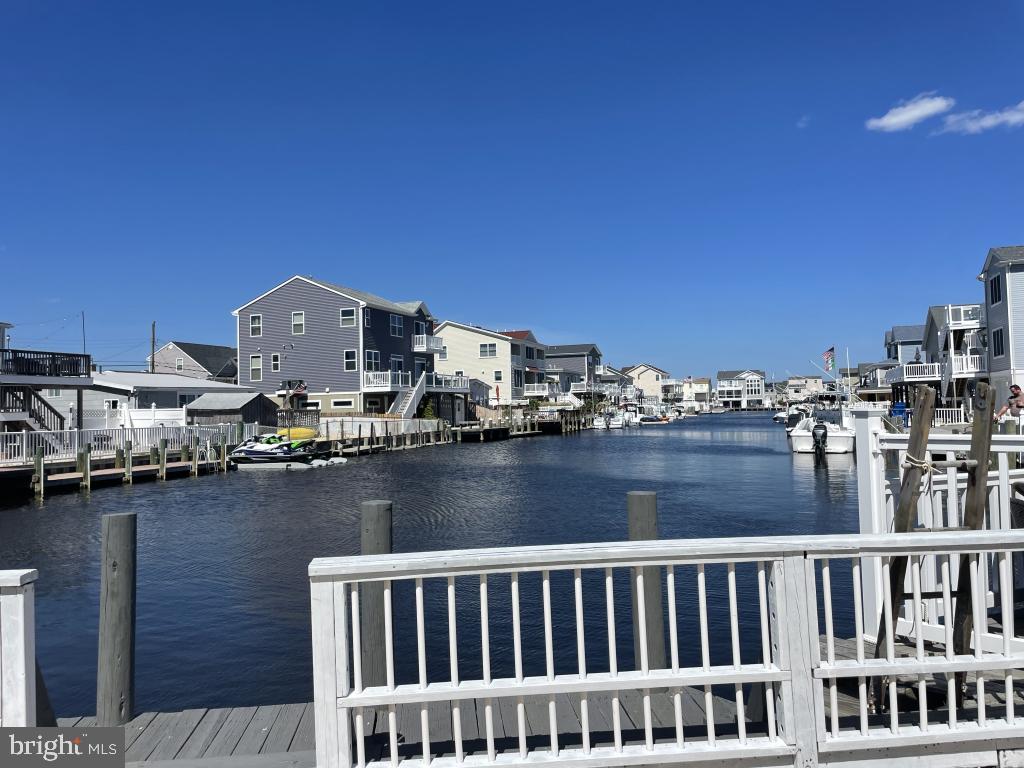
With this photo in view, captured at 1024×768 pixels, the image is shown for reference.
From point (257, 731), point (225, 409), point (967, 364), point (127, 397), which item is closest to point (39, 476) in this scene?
point (225, 409)

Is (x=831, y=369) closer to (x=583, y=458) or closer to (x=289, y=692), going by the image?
(x=583, y=458)

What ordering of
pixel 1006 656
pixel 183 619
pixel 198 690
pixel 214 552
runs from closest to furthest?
pixel 1006 656 < pixel 198 690 < pixel 183 619 < pixel 214 552

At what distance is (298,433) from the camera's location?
4331cm

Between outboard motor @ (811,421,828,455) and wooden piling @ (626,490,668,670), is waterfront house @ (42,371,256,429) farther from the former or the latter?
wooden piling @ (626,490,668,670)

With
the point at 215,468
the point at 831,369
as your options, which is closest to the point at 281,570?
the point at 215,468

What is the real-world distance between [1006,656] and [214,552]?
16210 mm

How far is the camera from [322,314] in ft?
179

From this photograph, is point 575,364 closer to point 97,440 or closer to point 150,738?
point 97,440

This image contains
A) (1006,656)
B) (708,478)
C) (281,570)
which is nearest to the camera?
(1006,656)

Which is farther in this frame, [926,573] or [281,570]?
[281,570]

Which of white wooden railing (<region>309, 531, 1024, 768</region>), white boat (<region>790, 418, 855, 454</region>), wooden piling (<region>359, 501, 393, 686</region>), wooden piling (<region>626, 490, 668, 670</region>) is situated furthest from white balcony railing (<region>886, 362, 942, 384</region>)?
wooden piling (<region>359, 501, 393, 686</region>)

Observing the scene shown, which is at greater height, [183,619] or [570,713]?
[570,713]

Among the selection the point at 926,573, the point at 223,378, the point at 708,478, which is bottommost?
the point at 708,478

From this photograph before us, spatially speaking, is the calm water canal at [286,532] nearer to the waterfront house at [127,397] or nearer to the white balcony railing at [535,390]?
the waterfront house at [127,397]
